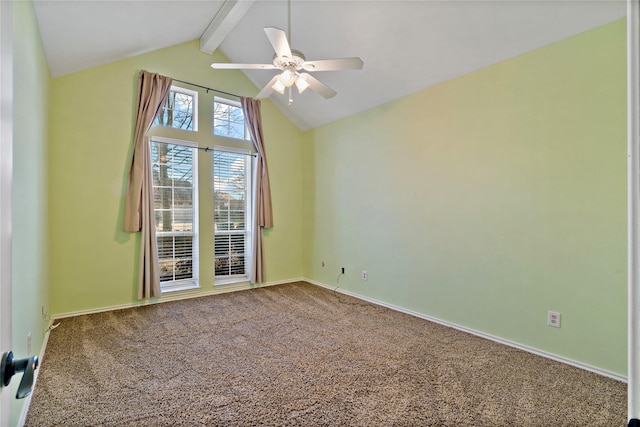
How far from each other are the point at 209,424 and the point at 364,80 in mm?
3656

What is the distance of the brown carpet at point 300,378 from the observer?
1824 millimetres

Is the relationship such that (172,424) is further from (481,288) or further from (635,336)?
(481,288)

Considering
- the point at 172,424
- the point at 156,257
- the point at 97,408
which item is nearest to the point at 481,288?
the point at 172,424

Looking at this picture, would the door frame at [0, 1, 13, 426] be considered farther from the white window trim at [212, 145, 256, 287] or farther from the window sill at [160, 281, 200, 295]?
the white window trim at [212, 145, 256, 287]

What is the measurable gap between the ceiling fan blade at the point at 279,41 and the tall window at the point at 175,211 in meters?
2.56

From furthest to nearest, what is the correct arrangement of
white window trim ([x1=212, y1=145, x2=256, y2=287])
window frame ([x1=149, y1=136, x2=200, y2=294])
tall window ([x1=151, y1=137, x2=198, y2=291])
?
white window trim ([x1=212, y1=145, x2=256, y2=287]) < window frame ([x1=149, y1=136, x2=200, y2=294]) < tall window ([x1=151, y1=137, x2=198, y2=291])

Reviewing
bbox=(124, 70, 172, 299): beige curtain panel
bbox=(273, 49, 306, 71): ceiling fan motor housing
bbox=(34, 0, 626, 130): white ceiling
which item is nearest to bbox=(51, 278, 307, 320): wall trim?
bbox=(124, 70, 172, 299): beige curtain panel

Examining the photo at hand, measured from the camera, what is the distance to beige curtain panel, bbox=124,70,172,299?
145 inches

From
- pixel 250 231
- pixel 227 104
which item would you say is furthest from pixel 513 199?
pixel 227 104

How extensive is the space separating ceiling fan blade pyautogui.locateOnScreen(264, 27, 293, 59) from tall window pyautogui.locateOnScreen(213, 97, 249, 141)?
2585mm

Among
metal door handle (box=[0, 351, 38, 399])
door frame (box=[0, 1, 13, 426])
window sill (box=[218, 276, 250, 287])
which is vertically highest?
door frame (box=[0, 1, 13, 426])

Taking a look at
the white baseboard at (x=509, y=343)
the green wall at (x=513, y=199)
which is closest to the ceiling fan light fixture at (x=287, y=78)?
the green wall at (x=513, y=199)

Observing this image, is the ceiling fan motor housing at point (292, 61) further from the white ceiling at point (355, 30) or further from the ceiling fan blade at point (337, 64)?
the white ceiling at point (355, 30)

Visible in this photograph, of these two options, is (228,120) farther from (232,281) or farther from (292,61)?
(292,61)
